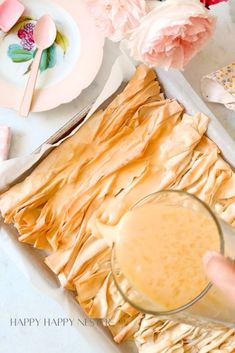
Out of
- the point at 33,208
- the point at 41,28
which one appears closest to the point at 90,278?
the point at 33,208

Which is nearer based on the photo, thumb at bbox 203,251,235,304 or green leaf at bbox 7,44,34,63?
thumb at bbox 203,251,235,304

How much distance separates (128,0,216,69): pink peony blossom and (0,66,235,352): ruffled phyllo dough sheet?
0.06 meters

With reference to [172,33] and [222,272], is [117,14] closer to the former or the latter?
[172,33]

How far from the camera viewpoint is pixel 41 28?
2.67 feet

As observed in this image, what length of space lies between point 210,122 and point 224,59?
130 millimetres

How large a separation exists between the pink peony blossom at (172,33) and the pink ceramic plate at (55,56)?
12 centimetres

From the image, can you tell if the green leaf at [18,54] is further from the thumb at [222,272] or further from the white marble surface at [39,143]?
the thumb at [222,272]

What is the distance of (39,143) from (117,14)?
20 cm

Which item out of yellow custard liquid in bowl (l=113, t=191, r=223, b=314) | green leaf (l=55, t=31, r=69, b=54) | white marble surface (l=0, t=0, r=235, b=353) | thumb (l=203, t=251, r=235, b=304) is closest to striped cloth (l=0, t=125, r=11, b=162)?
white marble surface (l=0, t=0, r=235, b=353)

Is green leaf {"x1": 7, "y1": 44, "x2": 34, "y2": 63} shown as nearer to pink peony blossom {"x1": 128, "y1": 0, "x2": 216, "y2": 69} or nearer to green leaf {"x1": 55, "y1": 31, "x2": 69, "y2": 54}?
green leaf {"x1": 55, "y1": 31, "x2": 69, "y2": 54}

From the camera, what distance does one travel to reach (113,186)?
744 millimetres

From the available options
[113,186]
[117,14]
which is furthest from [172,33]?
[113,186]

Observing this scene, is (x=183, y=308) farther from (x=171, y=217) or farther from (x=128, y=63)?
(x=128, y=63)

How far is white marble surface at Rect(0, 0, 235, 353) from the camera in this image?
780 millimetres
